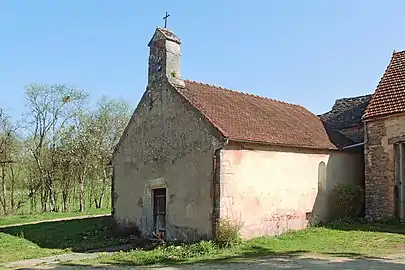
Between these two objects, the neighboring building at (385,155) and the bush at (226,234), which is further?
the neighboring building at (385,155)

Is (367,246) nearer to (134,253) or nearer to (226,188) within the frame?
(226,188)

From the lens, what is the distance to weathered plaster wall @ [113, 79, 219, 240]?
15312 millimetres

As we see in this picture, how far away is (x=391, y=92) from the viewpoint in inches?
772

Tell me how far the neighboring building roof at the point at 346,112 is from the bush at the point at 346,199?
4.91 metres

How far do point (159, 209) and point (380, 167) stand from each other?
9.20 meters

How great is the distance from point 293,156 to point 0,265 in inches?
417

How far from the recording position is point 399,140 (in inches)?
709

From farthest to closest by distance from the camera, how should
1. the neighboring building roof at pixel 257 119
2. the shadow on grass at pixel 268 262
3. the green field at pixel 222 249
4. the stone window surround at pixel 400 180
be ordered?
1. the stone window surround at pixel 400 180
2. the neighboring building roof at pixel 257 119
3. the green field at pixel 222 249
4. the shadow on grass at pixel 268 262

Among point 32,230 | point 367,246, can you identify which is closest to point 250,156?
point 367,246

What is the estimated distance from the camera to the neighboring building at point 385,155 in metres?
18.0

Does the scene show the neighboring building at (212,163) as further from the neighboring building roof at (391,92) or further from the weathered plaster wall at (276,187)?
the neighboring building roof at (391,92)

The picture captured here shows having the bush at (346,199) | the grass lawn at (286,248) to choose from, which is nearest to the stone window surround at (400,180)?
the bush at (346,199)

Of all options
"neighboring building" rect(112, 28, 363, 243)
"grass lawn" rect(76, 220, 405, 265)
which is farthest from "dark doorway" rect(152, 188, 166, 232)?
"grass lawn" rect(76, 220, 405, 265)

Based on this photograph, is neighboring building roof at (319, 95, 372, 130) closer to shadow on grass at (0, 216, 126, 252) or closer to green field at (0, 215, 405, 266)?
green field at (0, 215, 405, 266)
